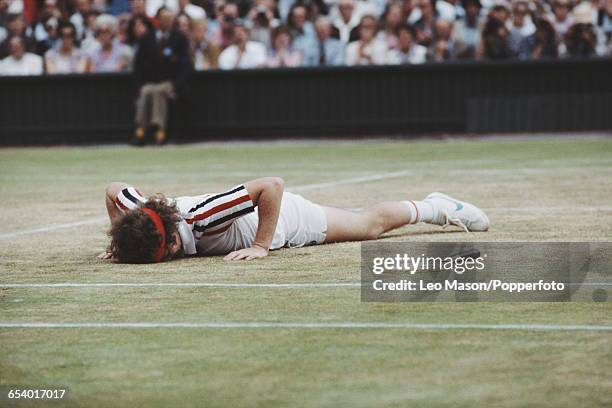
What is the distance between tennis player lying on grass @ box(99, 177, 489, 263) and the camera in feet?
22.7

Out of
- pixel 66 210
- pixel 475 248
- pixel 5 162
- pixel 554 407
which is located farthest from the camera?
pixel 5 162

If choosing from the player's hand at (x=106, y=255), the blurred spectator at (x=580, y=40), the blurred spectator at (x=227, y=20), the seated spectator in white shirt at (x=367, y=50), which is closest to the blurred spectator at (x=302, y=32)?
the seated spectator in white shirt at (x=367, y=50)

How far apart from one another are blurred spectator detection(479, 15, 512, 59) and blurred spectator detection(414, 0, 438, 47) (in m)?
0.91

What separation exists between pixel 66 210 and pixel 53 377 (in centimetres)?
673

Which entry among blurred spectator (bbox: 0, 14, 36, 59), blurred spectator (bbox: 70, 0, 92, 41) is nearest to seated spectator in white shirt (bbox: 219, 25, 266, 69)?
blurred spectator (bbox: 70, 0, 92, 41)

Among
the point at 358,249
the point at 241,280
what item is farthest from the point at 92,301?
the point at 358,249

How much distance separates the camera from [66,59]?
21.9 metres

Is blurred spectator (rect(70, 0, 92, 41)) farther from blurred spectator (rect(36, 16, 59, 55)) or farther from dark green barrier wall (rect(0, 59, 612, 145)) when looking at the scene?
dark green barrier wall (rect(0, 59, 612, 145))

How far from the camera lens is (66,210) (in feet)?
36.1

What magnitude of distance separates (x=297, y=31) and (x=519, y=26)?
151 inches

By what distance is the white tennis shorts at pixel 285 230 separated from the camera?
24.7 feet

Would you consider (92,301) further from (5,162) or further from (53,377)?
(5,162)

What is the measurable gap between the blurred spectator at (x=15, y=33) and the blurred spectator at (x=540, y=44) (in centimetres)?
894

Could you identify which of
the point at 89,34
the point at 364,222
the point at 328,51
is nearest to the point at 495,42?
the point at 328,51
